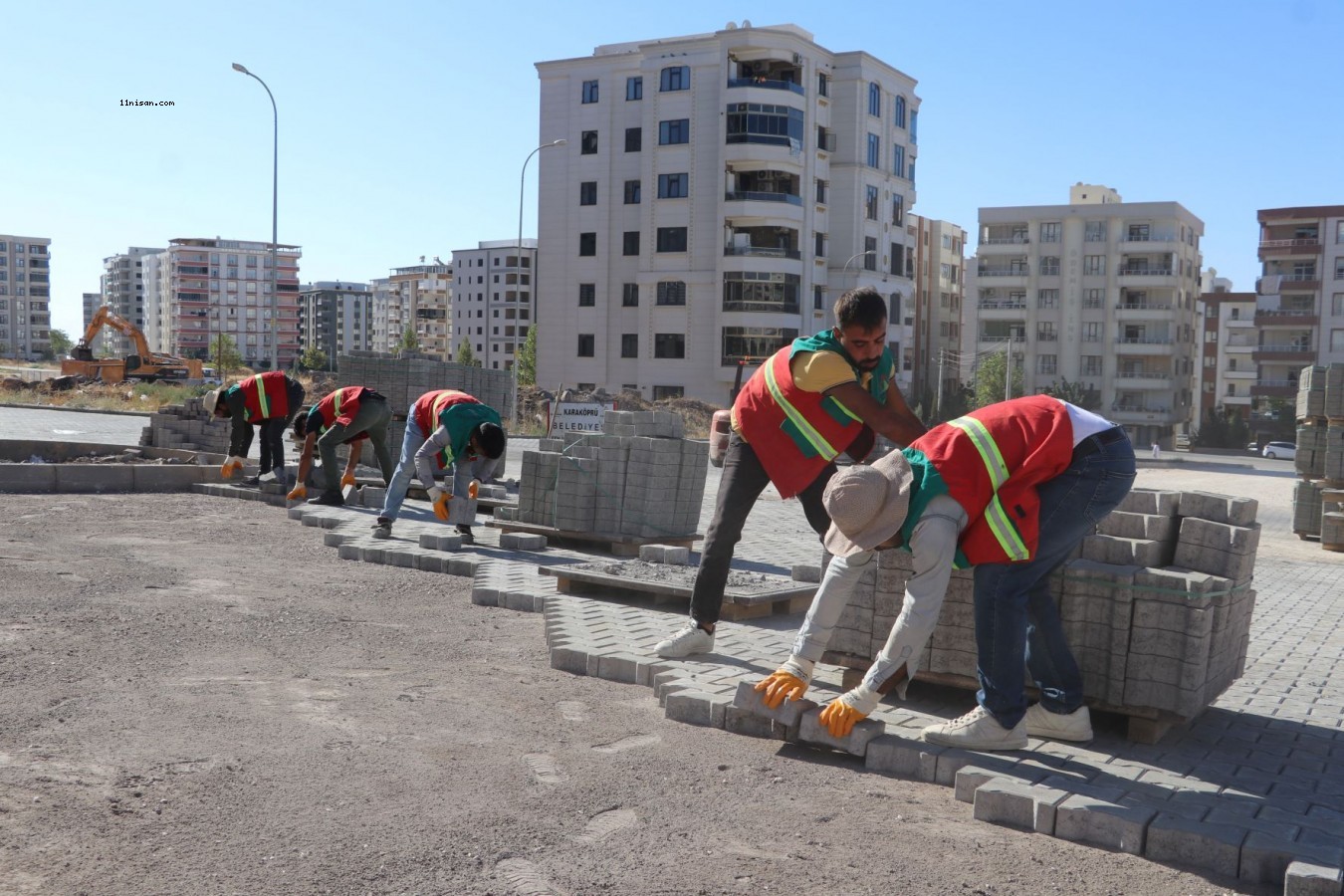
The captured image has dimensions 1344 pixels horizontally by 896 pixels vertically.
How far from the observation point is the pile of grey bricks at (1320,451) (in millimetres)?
14523


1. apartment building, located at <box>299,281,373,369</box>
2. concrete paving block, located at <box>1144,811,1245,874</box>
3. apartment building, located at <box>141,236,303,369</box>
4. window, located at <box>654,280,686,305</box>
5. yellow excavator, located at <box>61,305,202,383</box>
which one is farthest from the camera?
apartment building, located at <box>299,281,373,369</box>

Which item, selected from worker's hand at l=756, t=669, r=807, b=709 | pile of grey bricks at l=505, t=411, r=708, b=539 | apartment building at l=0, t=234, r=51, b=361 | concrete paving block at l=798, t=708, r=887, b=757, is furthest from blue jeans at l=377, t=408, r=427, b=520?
apartment building at l=0, t=234, r=51, b=361

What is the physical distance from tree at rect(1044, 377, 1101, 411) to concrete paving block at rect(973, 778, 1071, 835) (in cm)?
6622

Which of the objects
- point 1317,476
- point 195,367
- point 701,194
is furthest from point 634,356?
point 1317,476

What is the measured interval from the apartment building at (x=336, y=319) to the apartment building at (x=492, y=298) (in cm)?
5915

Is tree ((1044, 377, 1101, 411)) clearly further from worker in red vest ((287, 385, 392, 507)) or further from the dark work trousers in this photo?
the dark work trousers

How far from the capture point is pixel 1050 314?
71.0m

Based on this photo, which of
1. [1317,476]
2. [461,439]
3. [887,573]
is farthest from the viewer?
[1317,476]

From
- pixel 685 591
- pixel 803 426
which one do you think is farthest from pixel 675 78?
pixel 803 426

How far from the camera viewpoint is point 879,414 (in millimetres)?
5195

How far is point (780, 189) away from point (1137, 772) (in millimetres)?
51406

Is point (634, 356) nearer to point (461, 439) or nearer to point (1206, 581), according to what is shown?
point (461, 439)

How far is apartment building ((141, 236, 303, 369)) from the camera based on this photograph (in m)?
167

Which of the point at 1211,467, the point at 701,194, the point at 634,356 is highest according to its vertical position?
the point at 701,194
